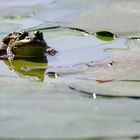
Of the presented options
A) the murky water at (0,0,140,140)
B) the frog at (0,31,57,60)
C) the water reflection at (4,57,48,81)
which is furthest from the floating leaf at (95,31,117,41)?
the water reflection at (4,57,48,81)

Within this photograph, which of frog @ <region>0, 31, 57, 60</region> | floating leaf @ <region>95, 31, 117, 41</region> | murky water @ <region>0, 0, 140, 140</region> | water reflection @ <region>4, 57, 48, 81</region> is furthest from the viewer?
floating leaf @ <region>95, 31, 117, 41</region>

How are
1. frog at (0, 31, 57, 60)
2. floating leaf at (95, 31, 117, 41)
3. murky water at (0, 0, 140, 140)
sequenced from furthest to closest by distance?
floating leaf at (95, 31, 117, 41), frog at (0, 31, 57, 60), murky water at (0, 0, 140, 140)

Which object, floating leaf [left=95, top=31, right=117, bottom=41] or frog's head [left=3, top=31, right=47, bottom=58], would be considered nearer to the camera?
frog's head [left=3, top=31, right=47, bottom=58]

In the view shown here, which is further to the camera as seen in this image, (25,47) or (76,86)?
(25,47)

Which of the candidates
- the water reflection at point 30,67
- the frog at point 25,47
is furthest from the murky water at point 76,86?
the frog at point 25,47

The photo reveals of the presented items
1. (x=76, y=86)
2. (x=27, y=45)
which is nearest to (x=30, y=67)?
(x=27, y=45)

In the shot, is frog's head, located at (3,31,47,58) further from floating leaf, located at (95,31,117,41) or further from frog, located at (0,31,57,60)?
floating leaf, located at (95,31,117,41)

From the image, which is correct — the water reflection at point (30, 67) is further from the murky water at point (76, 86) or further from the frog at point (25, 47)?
the frog at point (25, 47)

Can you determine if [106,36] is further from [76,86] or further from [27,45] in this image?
[76,86]

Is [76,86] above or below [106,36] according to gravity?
above
